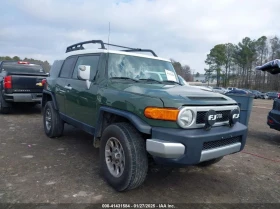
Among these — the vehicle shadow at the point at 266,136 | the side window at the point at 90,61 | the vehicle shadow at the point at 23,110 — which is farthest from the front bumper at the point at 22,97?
the vehicle shadow at the point at 266,136

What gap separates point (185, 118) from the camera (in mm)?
2746

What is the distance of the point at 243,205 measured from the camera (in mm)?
2938

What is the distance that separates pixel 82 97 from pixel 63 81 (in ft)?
3.51

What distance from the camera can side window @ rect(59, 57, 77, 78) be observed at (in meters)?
4.82

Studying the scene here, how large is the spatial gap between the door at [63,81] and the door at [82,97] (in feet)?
0.60

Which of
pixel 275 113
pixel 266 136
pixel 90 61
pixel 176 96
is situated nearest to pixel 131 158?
pixel 176 96

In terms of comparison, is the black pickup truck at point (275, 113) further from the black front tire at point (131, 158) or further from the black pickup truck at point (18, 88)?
the black pickup truck at point (18, 88)

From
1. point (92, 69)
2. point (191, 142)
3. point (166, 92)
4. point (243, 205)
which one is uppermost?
point (92, 69)

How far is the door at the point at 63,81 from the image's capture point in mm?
4809

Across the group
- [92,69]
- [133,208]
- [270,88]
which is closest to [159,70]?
→ [92,69]

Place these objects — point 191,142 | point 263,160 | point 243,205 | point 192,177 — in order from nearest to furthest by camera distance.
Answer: point 191,142, point 243,205, point 192,177, point 263,160

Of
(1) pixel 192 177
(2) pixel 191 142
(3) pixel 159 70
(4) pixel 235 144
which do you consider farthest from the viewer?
(3) pixel 159 70

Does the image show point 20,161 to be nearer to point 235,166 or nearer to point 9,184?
point 9,184

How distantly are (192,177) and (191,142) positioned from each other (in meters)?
1.30
